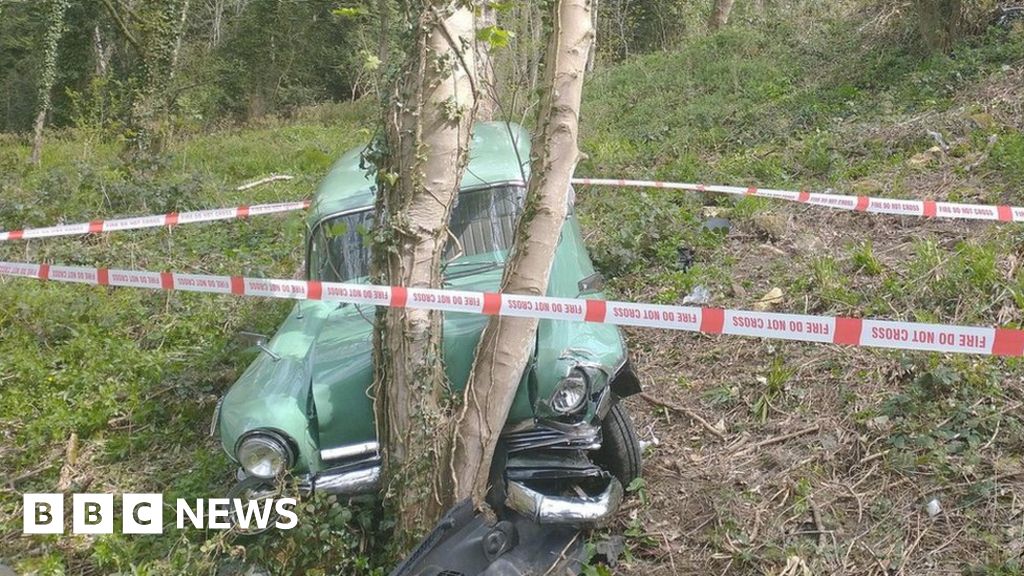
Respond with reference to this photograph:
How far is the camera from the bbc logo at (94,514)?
410 centimetres

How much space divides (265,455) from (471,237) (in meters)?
1.60

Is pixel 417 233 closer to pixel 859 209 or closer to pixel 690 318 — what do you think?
pixel 690 318

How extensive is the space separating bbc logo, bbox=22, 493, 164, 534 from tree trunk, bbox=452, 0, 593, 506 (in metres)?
1.84

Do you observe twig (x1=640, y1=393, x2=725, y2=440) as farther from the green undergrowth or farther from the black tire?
the green undergrowth

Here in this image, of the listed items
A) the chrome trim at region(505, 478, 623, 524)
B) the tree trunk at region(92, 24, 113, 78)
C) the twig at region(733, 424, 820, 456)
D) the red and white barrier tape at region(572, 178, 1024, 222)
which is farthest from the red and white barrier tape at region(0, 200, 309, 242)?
the tree trunk at region(92, 24, 113, 78)

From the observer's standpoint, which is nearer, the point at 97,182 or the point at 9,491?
the point at 9,491

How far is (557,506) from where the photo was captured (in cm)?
320

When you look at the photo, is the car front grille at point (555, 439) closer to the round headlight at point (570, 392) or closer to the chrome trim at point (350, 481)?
the round headlight at point (570, 392)

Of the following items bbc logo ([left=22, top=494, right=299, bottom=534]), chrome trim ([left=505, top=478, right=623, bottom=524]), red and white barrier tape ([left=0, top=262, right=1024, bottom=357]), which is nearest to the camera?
red and white barrier tape ([left=0, top=262, right=1024, bottom=357])

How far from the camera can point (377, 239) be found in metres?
3.41

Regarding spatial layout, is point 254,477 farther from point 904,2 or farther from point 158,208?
point 904,2

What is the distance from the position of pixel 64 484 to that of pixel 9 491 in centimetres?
30

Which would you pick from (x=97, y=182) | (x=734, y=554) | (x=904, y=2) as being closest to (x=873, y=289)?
(x=734, y=554)

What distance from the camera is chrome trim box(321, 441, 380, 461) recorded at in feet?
11.4
